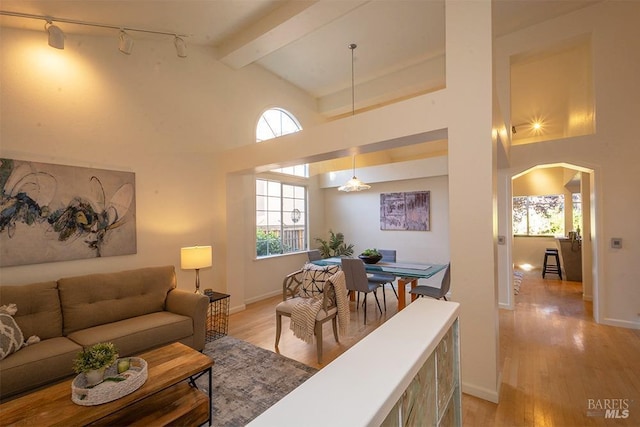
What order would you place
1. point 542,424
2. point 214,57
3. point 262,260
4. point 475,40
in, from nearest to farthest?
point 542,424 < point 475,40 < point 214,57 < point 262,260

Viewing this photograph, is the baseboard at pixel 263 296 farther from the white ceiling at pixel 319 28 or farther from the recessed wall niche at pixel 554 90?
the recessed wall niche at pixel 554 90

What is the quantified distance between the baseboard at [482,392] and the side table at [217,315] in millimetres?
2722

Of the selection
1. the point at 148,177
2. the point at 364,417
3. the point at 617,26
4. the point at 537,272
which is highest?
the point at 617,26

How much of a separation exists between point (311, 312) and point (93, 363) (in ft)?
5.76

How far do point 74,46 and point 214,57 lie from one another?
1825 millimetres

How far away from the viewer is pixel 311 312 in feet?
9.51

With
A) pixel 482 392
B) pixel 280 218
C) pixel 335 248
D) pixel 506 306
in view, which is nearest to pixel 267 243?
pixel 280 218

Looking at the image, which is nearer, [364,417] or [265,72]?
[364,417]

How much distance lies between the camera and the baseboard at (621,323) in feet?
11.7

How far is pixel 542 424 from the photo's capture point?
1.98 metres

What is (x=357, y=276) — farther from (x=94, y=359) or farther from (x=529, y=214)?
(x=529, y=214)

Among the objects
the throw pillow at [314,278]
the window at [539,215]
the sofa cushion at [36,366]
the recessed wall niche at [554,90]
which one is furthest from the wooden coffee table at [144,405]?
the window at [539,215]

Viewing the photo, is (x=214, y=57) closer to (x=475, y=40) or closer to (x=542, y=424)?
(x=475, y=40)

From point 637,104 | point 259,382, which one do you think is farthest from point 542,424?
point 637,104
